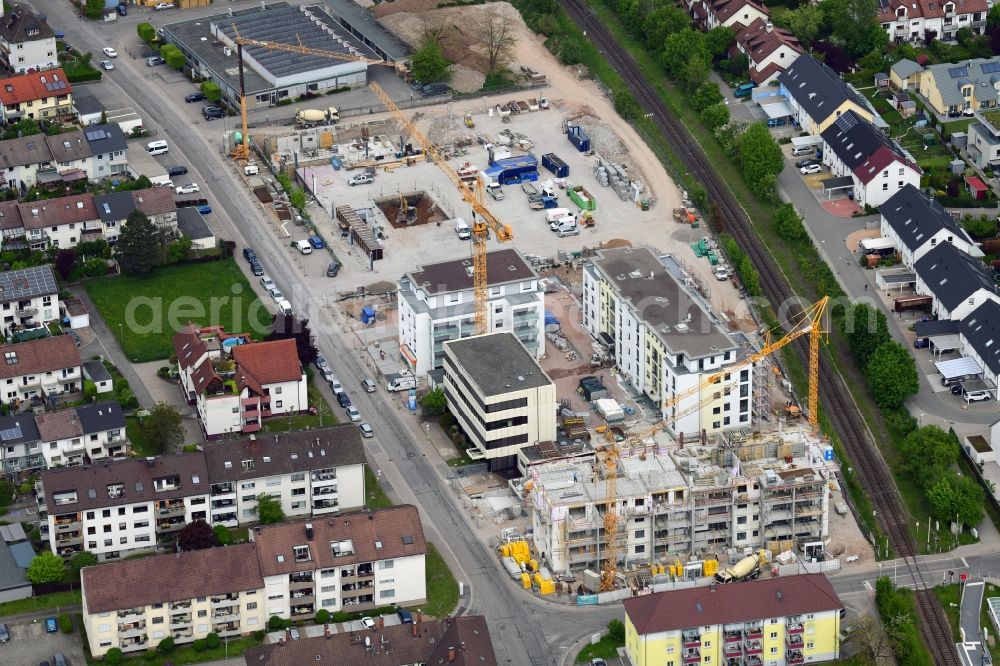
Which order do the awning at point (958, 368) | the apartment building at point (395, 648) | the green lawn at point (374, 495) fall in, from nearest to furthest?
the apartment building at point (395, 648) → the green lawn at point (374, 495) → the awning at point (958, 368)

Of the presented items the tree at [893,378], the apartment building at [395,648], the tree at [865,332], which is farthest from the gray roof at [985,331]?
the apartment building at [395,648]

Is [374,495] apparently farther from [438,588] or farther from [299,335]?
[299,335]

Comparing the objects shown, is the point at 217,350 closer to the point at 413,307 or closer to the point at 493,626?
the point at 413,307

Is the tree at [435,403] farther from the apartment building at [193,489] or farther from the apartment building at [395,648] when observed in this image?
the apartment building at [395,648]

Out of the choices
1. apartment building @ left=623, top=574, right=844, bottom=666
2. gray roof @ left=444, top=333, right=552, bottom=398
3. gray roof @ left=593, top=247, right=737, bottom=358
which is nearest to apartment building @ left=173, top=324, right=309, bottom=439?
gray roof @ left=444, top=333, right=552, bottom=398

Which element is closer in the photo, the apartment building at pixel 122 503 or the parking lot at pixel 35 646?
the parking lot at pixel 35 646

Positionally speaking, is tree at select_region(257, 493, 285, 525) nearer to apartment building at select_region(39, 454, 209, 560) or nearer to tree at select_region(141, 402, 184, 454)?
apartment building at select_region(39, 454, 209, 560)
